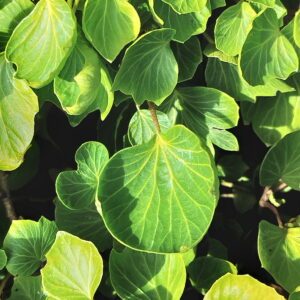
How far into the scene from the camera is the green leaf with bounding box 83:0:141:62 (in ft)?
2.08

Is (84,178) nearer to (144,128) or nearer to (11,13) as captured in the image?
(144,128)

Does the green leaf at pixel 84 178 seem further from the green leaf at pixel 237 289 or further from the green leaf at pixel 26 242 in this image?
the green leaf at pixel 237 289

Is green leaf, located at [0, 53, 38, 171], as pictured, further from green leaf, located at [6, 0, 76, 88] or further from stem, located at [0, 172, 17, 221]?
stem, located at [0, 172, 17, 221]

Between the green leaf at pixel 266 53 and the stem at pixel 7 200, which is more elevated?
the green leaf at pixel 266 53

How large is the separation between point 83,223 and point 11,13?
303mm

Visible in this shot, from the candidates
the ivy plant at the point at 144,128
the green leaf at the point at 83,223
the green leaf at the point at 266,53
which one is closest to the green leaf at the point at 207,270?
the ivy plant at the point at 144,128

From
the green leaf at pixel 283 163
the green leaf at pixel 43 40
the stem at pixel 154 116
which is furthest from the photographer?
the green leaf at pixel 283 163

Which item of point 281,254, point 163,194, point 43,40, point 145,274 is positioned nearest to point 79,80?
point 43,40

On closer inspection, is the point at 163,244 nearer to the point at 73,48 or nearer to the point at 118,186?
the point at 118,186

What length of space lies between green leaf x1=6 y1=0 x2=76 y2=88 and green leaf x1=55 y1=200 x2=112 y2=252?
0.25 metres

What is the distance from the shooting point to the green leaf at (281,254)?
81 centimetres

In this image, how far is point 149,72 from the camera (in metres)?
0.71

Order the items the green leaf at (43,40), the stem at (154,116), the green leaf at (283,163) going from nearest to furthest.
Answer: the green leaf at (43,40) → the stem at (154,116) → the green leaf at (283,163)

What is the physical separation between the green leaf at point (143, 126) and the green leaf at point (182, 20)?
0.12 meters
